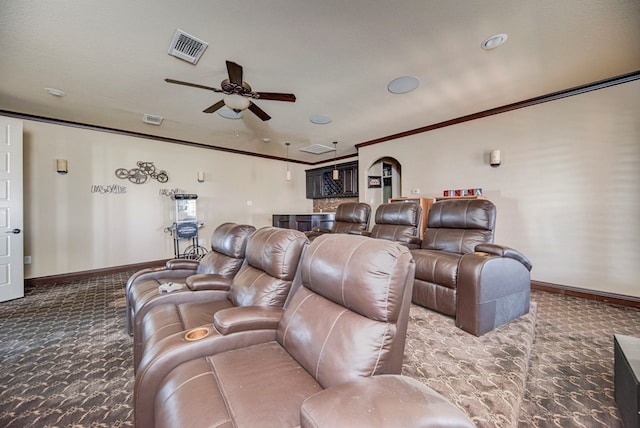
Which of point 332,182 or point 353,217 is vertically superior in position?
point 332,182

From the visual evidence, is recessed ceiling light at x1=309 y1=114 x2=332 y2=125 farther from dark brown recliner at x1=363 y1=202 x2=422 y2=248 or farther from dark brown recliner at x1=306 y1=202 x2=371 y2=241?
dark brown recliner at x1=363 y1=202 x2=422 y2=248

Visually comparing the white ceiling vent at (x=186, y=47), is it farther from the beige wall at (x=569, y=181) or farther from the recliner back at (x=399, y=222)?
the beige wall at (x=569, y=181)

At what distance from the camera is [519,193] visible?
3.75m

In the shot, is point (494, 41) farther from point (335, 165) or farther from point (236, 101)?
point (335, 165)

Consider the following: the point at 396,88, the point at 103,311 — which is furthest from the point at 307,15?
the point at 103,311

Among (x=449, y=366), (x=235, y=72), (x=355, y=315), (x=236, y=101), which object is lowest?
(x=449, y=366)

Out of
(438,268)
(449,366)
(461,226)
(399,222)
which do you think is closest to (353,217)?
(399,222)

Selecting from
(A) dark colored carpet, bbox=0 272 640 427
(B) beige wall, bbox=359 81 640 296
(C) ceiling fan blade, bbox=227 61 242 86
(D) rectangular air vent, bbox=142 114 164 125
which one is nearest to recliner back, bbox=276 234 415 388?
(A) dark colored carpet, bbox=0 272 640 427

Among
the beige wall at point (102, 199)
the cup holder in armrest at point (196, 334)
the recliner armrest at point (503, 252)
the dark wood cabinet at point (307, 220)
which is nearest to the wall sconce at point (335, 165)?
the dark wood cabinet at point (307, 220)

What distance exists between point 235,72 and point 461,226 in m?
2.94

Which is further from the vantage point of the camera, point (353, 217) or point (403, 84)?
point (353, 217)

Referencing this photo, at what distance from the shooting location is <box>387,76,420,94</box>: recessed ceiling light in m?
3.01

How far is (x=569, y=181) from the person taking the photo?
11.0 ft

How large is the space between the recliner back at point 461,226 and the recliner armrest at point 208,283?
7.74 feet
